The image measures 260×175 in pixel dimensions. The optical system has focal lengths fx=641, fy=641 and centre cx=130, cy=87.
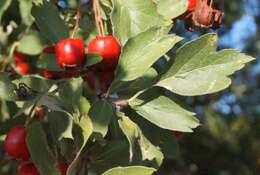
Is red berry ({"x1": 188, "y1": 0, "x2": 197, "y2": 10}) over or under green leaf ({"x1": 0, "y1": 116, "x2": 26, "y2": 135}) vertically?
over

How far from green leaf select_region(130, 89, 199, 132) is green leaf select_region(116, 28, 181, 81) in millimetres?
68

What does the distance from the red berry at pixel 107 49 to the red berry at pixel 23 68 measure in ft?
1.82

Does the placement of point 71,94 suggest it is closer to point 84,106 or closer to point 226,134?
point 84,106

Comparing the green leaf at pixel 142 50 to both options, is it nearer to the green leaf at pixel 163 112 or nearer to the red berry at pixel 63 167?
the green leaf at pixel 163 112

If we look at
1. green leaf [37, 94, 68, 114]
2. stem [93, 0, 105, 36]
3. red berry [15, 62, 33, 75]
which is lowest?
red berry [15, 62, 33, 75]

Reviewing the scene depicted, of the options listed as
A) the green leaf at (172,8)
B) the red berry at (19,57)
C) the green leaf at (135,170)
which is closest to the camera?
the green leaf at (135,170)

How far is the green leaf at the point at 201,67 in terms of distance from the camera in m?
1.25

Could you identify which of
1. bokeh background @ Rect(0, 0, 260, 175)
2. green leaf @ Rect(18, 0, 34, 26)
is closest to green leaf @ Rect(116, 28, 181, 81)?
green leaf @ Rect(18, 0, 34, 26)

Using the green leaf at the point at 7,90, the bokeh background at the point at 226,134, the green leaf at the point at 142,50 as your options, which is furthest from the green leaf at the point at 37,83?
the bokeh background at the point at 226,134

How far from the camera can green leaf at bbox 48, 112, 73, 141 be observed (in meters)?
1.16

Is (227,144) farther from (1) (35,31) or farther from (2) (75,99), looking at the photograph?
(2) (75,99)

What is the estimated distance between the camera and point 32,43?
1.73 m

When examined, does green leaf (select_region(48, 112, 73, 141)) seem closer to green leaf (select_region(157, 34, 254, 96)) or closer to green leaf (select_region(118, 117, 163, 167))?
green leaf (select_region(118, 117, 163, 167))

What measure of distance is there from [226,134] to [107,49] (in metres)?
2.26
